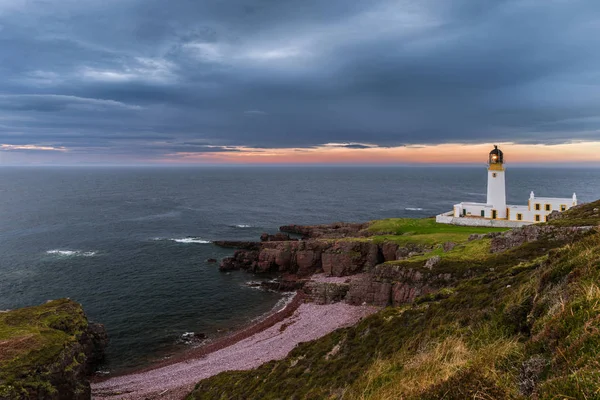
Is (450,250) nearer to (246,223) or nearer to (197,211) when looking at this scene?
(246,223)

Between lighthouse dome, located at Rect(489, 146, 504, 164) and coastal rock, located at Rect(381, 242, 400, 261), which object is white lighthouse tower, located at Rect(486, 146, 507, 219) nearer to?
lighthouse dome, located at Rect(489, 146, 504, 164)

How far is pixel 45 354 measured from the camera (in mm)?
27266

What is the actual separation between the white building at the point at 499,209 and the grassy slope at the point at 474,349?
52.4 metres

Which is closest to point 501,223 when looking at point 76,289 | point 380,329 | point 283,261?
point 283,261

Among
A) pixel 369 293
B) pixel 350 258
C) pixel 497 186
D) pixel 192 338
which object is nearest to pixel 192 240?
pixel 350 258

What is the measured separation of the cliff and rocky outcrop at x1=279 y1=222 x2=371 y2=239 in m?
53.8

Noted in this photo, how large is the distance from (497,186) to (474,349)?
68202 millimetres

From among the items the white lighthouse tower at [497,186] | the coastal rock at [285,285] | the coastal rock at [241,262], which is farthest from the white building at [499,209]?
the coastal rock at [241,262]

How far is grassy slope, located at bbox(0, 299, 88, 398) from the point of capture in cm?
2433

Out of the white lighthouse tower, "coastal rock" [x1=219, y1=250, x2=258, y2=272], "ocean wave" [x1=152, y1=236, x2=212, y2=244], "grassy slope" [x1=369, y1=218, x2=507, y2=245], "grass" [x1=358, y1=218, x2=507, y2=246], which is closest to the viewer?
"grass" [x1=358, y1=218, x2=507, y2=246]

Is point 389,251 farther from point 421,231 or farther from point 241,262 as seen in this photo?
point 241,262

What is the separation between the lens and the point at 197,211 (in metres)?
131

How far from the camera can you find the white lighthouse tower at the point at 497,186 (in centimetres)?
6844

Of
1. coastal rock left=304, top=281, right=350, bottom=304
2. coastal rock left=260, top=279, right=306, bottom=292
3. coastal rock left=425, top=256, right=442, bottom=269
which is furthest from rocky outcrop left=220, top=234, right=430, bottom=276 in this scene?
coastal rock left=425, top=256, right=442, bottom=269
